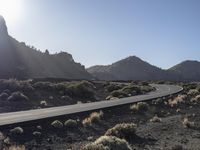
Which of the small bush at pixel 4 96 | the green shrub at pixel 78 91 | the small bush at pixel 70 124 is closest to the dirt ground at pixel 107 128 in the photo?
the small bush at pixel 70 124

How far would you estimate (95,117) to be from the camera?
91.5 feet

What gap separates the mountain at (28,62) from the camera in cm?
12594

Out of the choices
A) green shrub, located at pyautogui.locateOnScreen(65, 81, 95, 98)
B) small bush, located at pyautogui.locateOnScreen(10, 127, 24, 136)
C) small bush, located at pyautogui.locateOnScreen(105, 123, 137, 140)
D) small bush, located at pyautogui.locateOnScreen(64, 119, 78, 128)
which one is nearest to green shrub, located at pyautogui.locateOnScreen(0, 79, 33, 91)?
green shrub, located at pyautogui.locateOnScreen(65, 81, 95, 98)

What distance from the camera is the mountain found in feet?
413

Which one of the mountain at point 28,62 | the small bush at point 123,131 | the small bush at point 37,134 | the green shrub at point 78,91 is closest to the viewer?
the small bush at point 37,134

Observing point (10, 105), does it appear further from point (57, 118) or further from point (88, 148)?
point (88, 148)

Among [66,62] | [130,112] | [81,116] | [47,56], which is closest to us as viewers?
[81,116]

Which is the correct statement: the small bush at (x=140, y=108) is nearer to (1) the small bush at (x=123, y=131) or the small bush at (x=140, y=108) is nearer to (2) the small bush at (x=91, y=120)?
(2) the small bush at (x=91, y=120)

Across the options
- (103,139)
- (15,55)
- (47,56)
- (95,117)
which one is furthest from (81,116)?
(47,56)

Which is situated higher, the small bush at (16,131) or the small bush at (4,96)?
the small bush at (4,96)

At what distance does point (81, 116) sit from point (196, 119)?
28.3 ft

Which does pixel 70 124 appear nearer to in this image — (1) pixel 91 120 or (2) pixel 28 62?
(1) pixel 91 120

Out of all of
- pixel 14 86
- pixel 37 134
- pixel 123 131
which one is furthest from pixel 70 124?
pixel 14 86

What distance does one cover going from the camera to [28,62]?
486 ft
